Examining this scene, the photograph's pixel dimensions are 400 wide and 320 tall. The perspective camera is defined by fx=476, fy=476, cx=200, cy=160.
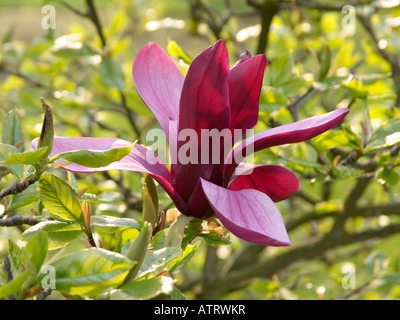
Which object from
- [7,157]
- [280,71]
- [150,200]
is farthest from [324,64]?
[7,157]

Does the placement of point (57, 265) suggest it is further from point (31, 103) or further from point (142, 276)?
point (31, 103)

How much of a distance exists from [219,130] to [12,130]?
35 centimetres

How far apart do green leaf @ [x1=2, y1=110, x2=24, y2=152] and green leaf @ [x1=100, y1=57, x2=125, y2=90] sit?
1.53ft

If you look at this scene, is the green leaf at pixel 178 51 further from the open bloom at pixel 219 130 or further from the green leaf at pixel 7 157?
the green leaf at pixel 7 157

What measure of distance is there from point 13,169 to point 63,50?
0.61 metres

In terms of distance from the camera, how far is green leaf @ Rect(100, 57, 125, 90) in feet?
3.88

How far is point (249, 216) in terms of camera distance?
49 cm

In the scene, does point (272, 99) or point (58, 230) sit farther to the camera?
point (272, 99)

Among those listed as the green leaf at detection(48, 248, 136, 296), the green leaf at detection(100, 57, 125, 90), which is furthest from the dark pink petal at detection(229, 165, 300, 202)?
the green leaf at detection(100, 57, 125, 90)

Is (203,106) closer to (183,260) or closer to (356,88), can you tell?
(183,260)

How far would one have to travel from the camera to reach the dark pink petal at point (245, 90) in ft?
1.78

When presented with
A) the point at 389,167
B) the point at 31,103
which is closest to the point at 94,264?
the point at 389,167

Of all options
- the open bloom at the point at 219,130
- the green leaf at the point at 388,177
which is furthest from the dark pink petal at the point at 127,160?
the green leaf at the point at 388,177

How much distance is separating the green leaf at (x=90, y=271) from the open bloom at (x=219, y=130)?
0.10 m
